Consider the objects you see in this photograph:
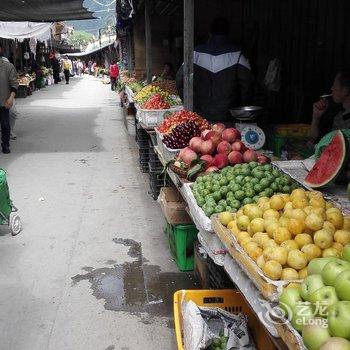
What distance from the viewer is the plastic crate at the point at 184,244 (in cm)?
428

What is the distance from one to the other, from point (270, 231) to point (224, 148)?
5.53 feet

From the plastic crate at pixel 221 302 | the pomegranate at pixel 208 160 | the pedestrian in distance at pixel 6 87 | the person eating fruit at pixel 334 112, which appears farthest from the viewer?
the pedestrian in distance at pixel 6 87

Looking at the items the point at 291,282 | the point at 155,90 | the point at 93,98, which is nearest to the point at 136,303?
the point at 291,282

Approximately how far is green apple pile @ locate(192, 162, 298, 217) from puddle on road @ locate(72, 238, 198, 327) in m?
1.13

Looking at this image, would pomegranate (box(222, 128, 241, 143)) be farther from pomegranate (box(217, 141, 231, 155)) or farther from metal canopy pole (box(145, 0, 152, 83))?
metal canopy pole (box(145, 0, 152, 83))

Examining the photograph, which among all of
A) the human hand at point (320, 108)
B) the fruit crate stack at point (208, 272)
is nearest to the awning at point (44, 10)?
the human hand at point (320, 108)

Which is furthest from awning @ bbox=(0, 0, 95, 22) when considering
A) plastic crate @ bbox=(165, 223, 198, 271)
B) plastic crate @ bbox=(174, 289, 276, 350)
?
plastic crate @ bbox=(174, 289, 276, 350)

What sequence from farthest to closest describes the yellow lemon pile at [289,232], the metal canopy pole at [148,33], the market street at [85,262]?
the metal canopy pole at [148,33] → the market street at [85,262] → the yellow lemon pile at [289,232]

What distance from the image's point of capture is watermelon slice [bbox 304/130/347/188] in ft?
10.5

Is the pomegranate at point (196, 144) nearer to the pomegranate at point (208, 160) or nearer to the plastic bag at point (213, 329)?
the pomegranate at point (208, 160)

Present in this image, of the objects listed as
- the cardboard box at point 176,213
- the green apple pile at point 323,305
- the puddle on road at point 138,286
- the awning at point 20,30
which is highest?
the awning at point 20,30

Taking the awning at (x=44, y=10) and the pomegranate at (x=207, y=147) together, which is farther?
the awning at (x=44, y=10)

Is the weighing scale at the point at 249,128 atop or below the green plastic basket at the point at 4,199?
atop

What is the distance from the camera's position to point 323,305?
5.77 ft
